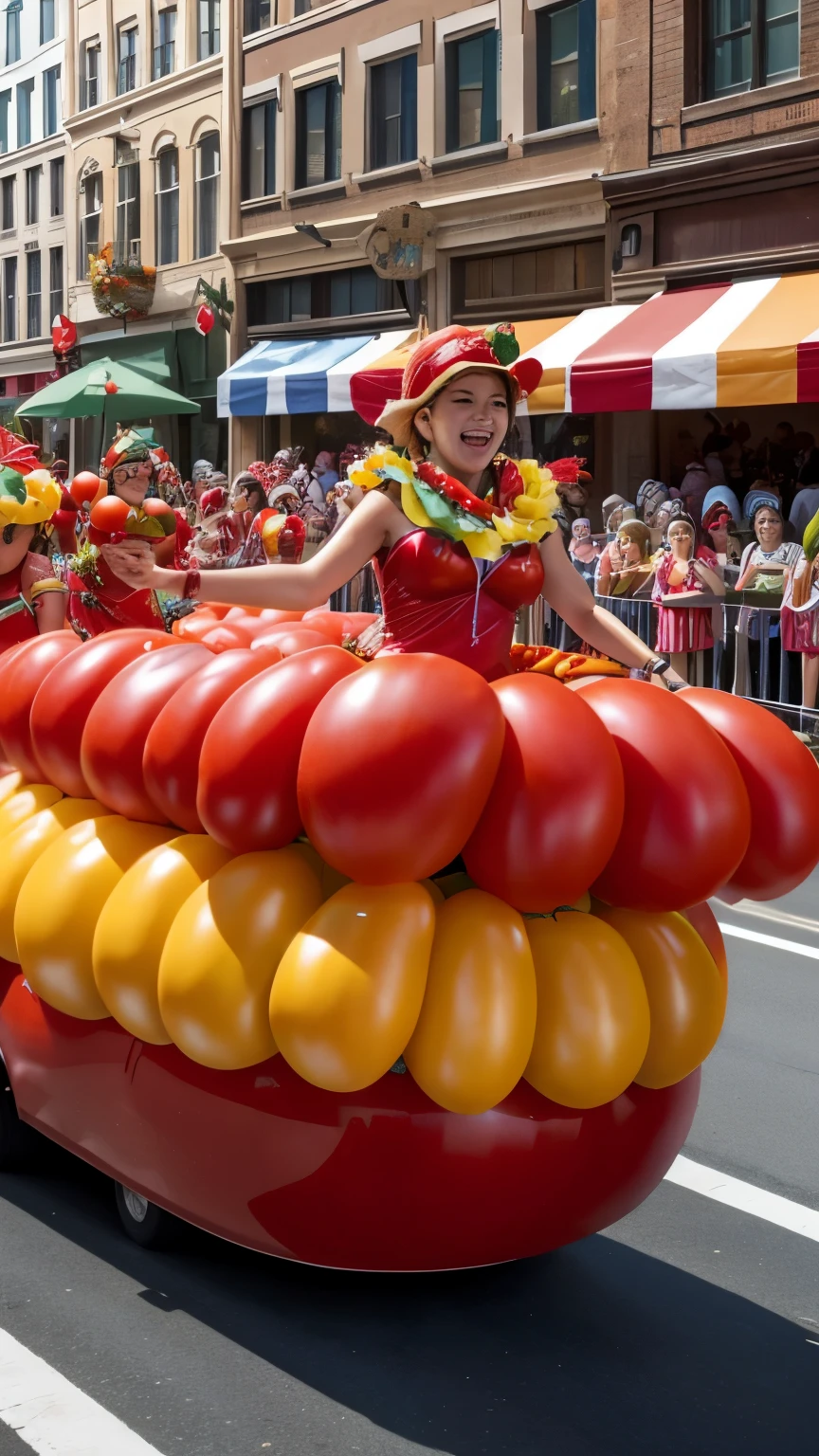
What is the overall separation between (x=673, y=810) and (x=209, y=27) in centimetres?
2943

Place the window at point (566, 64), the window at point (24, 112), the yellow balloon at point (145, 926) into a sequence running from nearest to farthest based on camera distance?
1. the yellow balloon at point (145, 926)
2. the window at point (566, 64)
3. the window at point (24, 112)

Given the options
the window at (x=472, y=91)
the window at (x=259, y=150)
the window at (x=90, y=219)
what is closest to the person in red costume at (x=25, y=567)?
the window at (x=472, y=91)

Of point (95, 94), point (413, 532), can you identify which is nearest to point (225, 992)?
point (413, 532)

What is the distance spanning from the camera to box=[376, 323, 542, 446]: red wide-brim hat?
12.2 ft

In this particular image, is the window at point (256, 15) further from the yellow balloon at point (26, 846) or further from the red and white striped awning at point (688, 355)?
the yellow balloon at point (26, 846)

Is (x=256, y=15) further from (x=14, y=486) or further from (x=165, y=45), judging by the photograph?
(x=14, y=486)

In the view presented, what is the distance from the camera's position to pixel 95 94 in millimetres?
33750

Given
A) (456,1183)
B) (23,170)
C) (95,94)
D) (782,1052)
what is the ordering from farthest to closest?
(23,170)
(95,94)
(782,1052)
(456,1183)

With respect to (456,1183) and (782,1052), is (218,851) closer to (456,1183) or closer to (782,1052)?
(456,1183)

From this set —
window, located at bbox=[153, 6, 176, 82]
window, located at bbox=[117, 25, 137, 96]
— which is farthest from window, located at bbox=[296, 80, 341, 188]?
window, located at bbox=[117, 25, 137, 96]

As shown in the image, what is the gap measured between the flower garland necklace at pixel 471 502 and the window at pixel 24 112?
3904cm

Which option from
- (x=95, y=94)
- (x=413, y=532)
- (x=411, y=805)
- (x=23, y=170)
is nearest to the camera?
(x=411, y=805)

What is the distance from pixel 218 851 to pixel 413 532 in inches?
35.4

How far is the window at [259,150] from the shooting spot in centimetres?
2652
